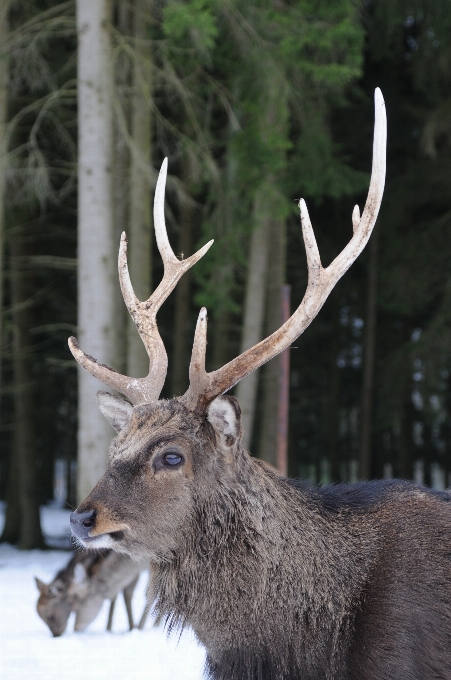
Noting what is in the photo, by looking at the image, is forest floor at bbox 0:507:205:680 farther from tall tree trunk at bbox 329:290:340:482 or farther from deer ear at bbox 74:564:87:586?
tall tree trunk at bbox 329:290:340:482

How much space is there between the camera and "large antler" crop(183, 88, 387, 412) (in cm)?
361

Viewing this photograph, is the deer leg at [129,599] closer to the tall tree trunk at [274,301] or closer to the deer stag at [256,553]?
the deer stag at [256,553]

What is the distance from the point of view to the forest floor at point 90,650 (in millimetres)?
5570

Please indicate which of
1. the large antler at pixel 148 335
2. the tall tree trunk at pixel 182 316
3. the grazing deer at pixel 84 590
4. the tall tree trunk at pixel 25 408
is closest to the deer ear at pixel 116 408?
the large antler at pixel 148 335

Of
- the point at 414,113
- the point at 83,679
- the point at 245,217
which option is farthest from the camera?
the point at 414,113

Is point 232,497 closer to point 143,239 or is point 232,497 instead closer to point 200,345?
point 200,345

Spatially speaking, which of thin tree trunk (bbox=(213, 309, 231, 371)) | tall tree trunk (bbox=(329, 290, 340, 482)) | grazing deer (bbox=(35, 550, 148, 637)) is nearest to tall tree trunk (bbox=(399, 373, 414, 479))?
tall tree trunk (bbox=(329, 290, 340, 482))

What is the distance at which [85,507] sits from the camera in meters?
3.33

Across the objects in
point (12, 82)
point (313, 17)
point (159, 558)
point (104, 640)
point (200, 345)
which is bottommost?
point (104, 640)

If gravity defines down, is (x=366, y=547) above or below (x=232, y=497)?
below

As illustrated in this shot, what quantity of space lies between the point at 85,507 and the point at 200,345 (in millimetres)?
907

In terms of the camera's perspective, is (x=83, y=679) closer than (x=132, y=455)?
No

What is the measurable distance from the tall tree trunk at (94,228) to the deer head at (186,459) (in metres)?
5.39

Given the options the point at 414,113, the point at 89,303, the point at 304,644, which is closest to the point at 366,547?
the point at 304,644
